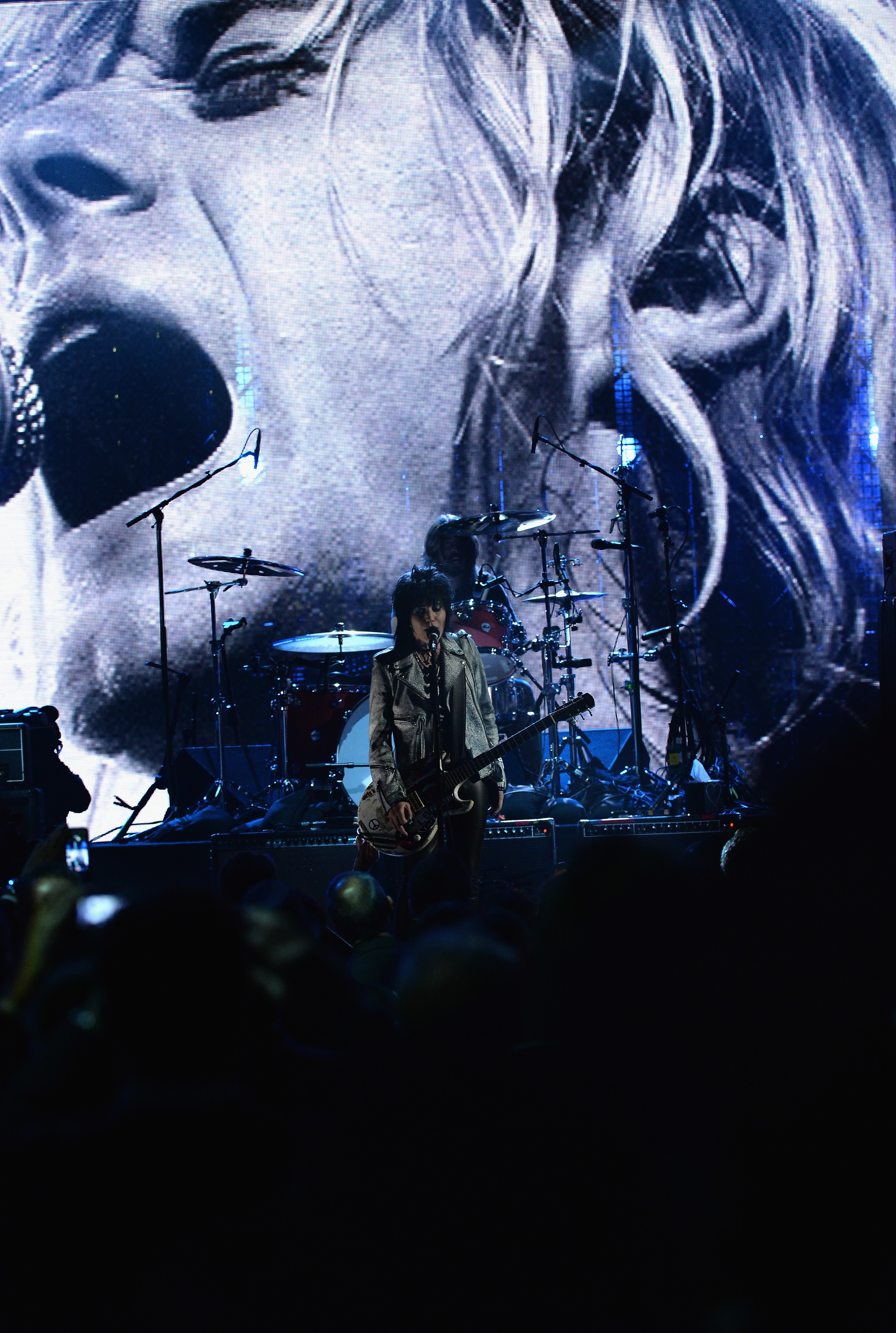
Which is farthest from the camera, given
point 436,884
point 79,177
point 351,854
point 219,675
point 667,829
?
point 79,177

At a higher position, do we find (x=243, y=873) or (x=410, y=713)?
(x=410, y=713)

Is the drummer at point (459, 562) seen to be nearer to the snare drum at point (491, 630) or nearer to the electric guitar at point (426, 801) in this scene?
the snare drum at point (491, 630)

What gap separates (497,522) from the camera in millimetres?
7820

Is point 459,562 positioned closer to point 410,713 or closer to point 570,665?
point 570,665

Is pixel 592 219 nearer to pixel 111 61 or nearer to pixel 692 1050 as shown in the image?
pixel 111 61

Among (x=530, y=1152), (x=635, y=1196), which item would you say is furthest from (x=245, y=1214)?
Answer: (x=635, y=1196)

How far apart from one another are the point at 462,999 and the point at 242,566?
21.3 feet

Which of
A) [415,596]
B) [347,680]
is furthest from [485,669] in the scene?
[415,596]

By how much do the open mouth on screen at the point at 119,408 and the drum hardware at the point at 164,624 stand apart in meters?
0.22

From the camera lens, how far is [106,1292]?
4.02ft

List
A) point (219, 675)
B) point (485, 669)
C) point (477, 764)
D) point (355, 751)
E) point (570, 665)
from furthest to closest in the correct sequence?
point (219, 675) < point (570, 665) < point (355, 751) < point (485, 669) < point (477, 764)

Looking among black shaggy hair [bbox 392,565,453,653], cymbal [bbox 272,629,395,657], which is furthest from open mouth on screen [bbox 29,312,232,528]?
black shaggy hair [bbox 392,565,453,653]

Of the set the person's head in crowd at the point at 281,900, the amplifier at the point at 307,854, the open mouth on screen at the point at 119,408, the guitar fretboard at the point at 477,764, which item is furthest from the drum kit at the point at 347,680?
the person's head in crowd at the point at 281,900

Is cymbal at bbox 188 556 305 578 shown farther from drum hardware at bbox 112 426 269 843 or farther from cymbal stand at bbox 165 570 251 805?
drum hardware at bbox 112 426 269 843
